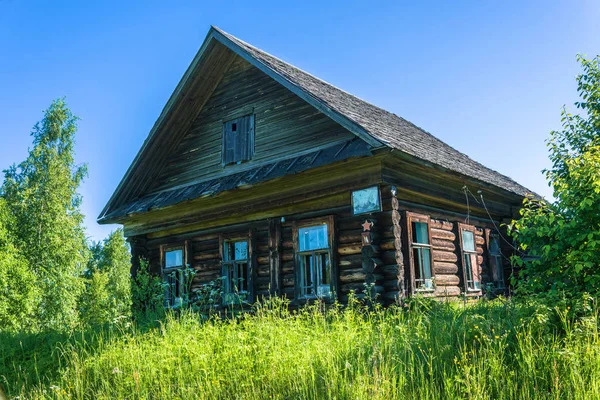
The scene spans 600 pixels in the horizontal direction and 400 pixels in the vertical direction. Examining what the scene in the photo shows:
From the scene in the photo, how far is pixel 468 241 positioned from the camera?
12805mm

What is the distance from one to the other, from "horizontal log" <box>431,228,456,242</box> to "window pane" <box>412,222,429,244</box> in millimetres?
272

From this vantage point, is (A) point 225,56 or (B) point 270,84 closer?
(B) point 270,84

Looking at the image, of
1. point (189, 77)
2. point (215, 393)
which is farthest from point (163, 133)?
point (215, 393)

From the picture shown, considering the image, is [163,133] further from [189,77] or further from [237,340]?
[237,340]

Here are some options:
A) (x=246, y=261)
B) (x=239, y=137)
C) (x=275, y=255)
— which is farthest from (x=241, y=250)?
(x=239, y=137)

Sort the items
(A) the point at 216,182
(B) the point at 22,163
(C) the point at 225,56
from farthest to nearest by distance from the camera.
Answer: (B) the point at 22,163 → (C) the point at 225,56 → (A) the point at 216,182

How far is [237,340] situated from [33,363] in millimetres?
4305

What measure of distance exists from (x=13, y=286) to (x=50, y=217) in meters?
3.80

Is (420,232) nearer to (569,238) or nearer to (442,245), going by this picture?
(442,245)

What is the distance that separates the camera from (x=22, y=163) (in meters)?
26.7

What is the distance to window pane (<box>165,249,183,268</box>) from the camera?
13.7 meters

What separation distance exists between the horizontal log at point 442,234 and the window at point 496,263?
219 centimetres

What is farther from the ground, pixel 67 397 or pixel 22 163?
pixel 22 163

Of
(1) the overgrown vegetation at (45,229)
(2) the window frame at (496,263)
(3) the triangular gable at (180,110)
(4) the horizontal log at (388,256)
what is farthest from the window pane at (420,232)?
(1) the overgrown vegetation at (45,229)
